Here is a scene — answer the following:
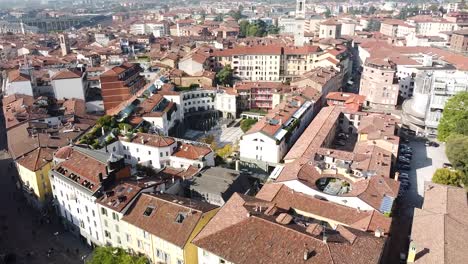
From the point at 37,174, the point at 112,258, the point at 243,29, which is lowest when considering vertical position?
the point at 112,258

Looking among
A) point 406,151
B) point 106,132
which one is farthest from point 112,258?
point 406,151

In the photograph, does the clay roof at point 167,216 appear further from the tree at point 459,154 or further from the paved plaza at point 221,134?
the paved plaza at point 221,134

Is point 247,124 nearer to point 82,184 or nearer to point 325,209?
point 325,209

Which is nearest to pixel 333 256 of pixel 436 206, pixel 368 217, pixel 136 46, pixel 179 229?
pixel 368 217

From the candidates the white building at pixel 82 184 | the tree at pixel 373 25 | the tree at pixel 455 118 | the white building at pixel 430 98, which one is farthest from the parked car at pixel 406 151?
the tree at pixel 373 25

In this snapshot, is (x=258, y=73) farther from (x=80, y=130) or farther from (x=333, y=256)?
(x=333, y=256)

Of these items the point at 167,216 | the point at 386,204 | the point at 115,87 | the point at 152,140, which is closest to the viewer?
the point at 167,216
